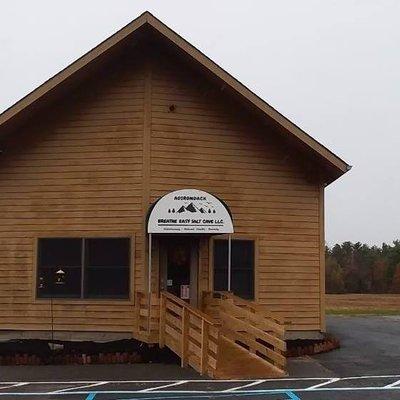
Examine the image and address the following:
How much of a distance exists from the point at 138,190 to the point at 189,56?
11.2 feet

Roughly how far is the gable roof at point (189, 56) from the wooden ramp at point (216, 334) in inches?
169

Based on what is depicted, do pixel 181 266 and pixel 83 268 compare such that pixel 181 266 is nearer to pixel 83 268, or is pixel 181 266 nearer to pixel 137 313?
pixel 137 313

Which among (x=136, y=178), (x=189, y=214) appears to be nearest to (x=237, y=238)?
(x=189, y=214)

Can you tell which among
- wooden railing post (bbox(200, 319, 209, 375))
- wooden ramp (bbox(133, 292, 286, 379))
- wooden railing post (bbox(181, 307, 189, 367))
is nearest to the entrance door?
wooden ramp (bbox(133, 292, 286, 379))

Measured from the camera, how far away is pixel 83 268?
16.8m

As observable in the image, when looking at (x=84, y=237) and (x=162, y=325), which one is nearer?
(x=162, y=325)

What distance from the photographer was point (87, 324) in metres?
16.5

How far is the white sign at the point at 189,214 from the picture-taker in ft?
50.1

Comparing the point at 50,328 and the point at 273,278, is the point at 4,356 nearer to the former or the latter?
the point at 50,328

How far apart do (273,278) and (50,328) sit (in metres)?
5.73

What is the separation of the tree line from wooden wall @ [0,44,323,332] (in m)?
75.0

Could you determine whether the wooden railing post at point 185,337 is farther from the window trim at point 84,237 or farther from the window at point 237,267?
the window at point 237,267

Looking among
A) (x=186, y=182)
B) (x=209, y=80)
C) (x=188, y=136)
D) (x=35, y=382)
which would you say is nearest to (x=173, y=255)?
(x=186, y=182)

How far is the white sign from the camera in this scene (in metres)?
15.3
